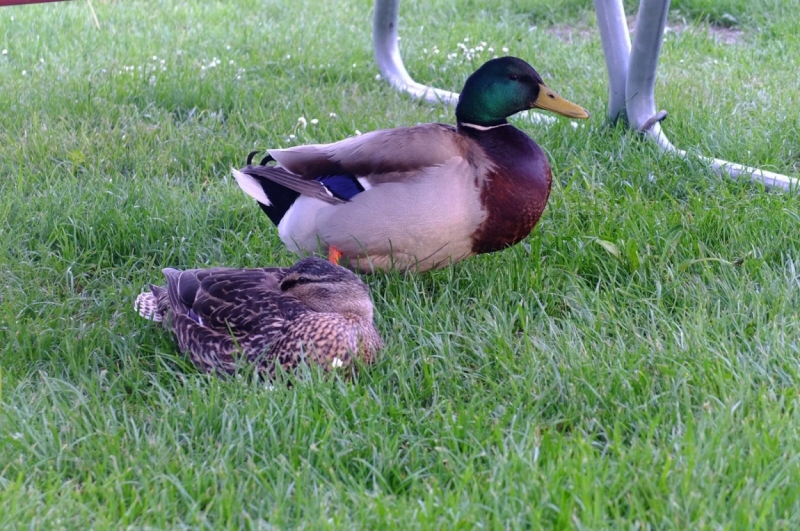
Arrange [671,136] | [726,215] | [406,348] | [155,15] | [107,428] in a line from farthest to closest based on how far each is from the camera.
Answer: [155,15], [671,136], [726,215], [406,348], [107,428]

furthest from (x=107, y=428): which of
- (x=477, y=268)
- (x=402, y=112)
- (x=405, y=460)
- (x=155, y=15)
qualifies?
(x=155, y=15)

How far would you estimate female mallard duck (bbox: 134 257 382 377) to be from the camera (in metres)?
2.53

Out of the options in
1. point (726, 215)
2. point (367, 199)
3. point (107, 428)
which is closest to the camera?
point (107, 428)

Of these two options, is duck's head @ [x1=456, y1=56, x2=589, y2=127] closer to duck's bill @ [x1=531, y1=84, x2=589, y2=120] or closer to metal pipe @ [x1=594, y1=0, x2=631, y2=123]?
duck's bill @ [x1=531, y1=84, x2=589, y2=120]

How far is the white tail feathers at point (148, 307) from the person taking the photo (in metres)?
2.92

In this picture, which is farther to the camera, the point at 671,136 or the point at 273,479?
the point at 671,136

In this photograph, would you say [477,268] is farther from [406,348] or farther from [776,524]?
[776,524]

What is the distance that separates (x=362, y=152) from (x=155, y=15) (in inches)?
174

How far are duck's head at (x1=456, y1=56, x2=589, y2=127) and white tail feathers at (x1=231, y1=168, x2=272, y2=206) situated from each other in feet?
2.63

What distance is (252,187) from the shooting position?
3.36 metres

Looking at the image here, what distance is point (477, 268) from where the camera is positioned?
10.7 feet

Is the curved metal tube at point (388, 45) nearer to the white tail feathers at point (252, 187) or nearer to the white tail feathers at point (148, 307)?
the white tail feathers at point (252, 187)

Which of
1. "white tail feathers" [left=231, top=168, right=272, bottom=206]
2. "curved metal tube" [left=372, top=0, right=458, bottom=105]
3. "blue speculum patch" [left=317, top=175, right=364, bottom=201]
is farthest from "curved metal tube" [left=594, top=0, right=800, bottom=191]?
"white tail feathers" [left=231, top=168, right=272, bottom=206]

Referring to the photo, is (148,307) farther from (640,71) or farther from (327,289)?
(640,71)
